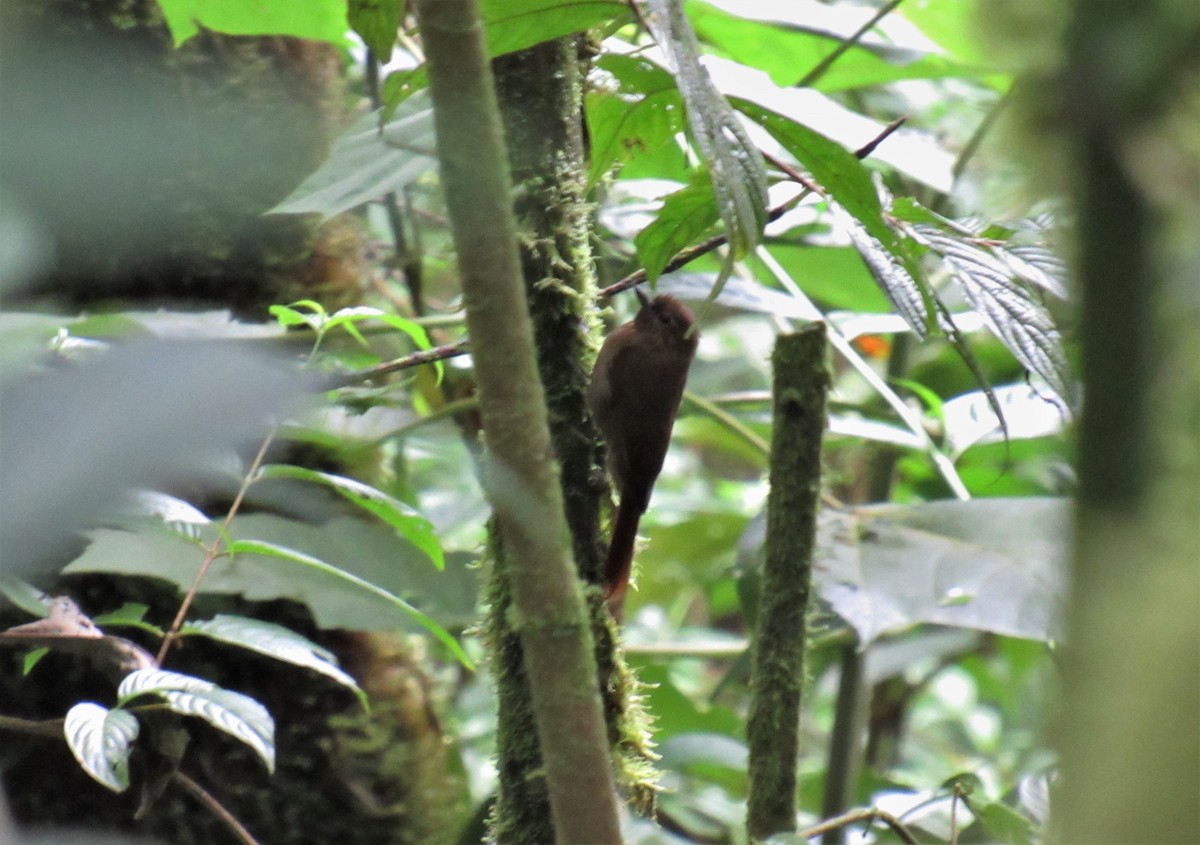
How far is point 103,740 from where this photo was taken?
1006 mm

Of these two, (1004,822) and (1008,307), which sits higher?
(1008,307)

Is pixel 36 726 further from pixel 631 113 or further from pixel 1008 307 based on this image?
pixel 1008 307

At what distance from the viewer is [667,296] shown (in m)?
1.98

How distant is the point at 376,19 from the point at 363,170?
1.65ft

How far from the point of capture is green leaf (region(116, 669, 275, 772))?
1.04 m

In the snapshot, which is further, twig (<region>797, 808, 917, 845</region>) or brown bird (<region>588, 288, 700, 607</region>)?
brown bird (<region>588, 288, 700, 607</region>)

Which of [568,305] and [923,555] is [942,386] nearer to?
[923,555]

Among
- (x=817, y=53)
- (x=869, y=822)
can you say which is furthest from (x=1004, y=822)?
(x=817, y=53)

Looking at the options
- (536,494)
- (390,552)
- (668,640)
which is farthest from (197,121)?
(668,640)

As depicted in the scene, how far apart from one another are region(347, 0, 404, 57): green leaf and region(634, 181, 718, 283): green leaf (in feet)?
0.94

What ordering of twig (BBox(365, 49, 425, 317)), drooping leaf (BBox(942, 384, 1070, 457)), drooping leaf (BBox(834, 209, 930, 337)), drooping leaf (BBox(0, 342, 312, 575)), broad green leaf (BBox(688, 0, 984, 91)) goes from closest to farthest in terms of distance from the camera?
1. drooping leaf (BBox(0, 342, 312, 575))
2. drooping leaf (BBox(834, 209, 930, 337))
3. drooping leaf (BBox(942, 384, 1070, 457))
4. broad green leaf (BBox(688, 0, 984, 91))
5. twig (BBox(365, 49, 425, 317))

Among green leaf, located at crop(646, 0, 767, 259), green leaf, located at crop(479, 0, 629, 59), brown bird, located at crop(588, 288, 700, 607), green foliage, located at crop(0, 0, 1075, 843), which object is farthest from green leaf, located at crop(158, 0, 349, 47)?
green leaf, located at crop(646, 0, 767, 259)

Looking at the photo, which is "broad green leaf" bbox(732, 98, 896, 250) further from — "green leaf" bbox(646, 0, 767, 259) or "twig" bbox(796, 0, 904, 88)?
"twig" bbox(796, 0, 904, 88)

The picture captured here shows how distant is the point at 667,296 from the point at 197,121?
884 millimetres
